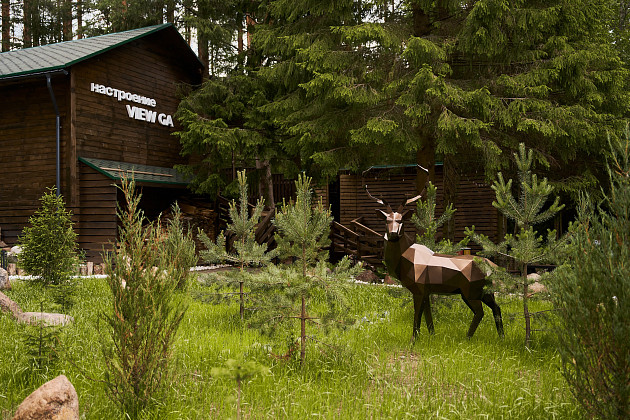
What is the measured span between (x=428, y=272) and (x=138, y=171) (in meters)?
12.8

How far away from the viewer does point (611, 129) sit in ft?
41.1

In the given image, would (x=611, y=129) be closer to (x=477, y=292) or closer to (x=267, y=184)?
(x=477, y=292)

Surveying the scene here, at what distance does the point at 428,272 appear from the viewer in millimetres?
6227

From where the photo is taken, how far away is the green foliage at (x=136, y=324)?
4.03m

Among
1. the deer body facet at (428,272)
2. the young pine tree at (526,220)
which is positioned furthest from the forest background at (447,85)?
the deer body facet at (428,272)

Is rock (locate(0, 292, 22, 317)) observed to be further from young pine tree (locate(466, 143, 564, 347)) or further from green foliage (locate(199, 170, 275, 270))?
young pine tree (locate(466, 143, 564, 347))

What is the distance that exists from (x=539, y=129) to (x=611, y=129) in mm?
2531

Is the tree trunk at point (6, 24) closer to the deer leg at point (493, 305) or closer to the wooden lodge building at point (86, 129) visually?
the wooden lodge building at point (86, 129)

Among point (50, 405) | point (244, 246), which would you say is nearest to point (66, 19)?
point (244, 246)

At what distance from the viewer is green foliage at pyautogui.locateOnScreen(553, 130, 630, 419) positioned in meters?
3.48

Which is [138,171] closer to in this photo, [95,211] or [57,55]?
[95,211]

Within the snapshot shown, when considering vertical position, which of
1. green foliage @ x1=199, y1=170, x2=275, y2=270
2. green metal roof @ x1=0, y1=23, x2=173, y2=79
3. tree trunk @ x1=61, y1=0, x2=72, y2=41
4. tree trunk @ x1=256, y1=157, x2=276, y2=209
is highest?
tree trunk @ x1=61, y1=0, x2=72, y2=41

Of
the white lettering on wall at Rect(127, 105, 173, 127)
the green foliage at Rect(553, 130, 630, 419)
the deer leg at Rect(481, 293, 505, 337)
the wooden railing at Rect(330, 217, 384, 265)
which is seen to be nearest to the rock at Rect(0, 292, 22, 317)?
the deer leg at Rect(481, 293, 505, 337)

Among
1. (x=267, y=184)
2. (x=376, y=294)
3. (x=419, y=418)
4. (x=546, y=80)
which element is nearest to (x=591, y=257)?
(x=419, y=418)
